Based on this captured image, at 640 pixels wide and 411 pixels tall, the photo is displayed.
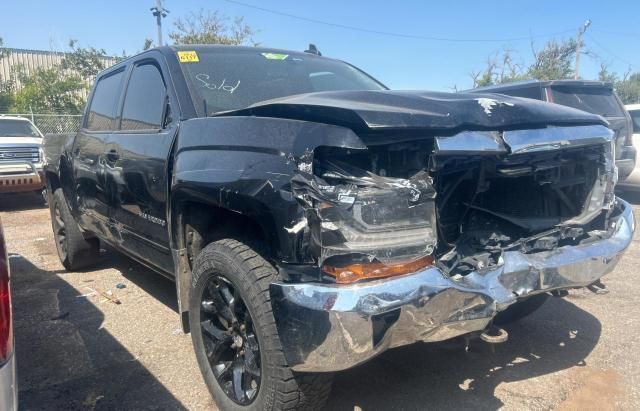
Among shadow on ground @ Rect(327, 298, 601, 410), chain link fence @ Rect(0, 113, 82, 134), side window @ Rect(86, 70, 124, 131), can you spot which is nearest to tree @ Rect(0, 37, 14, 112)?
chain link fence @ Rect(0, 113, 82, 134)

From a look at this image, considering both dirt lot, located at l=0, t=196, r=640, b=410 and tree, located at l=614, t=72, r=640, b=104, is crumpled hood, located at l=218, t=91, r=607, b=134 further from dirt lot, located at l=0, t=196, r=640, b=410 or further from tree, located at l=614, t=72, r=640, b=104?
tree, located at l=614, t=72, r=640, b=104

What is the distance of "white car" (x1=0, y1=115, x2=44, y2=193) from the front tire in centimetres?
816

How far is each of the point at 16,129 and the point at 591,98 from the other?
36.5 ft

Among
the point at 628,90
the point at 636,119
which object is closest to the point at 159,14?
the point at 636,119

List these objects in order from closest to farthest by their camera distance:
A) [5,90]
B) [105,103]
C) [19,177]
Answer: [105,103], [19,177], [5,90]

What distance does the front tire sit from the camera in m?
2.15

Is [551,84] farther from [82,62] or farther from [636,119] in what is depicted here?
[82,62]

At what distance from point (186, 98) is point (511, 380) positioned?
97.9 inches

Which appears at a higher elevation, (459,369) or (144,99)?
(144,99)

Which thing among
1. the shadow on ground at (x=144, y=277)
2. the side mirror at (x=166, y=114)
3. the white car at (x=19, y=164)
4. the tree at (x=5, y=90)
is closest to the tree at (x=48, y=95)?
the tree at (x=5, y=90)

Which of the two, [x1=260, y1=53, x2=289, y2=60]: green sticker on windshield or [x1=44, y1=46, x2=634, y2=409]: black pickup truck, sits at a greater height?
[x1=260, y1=53, x2=289, y2=60]: green sticker on windshield

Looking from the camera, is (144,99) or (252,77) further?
(144,99)

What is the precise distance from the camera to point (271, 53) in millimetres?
3809

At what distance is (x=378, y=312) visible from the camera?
6.25ft
